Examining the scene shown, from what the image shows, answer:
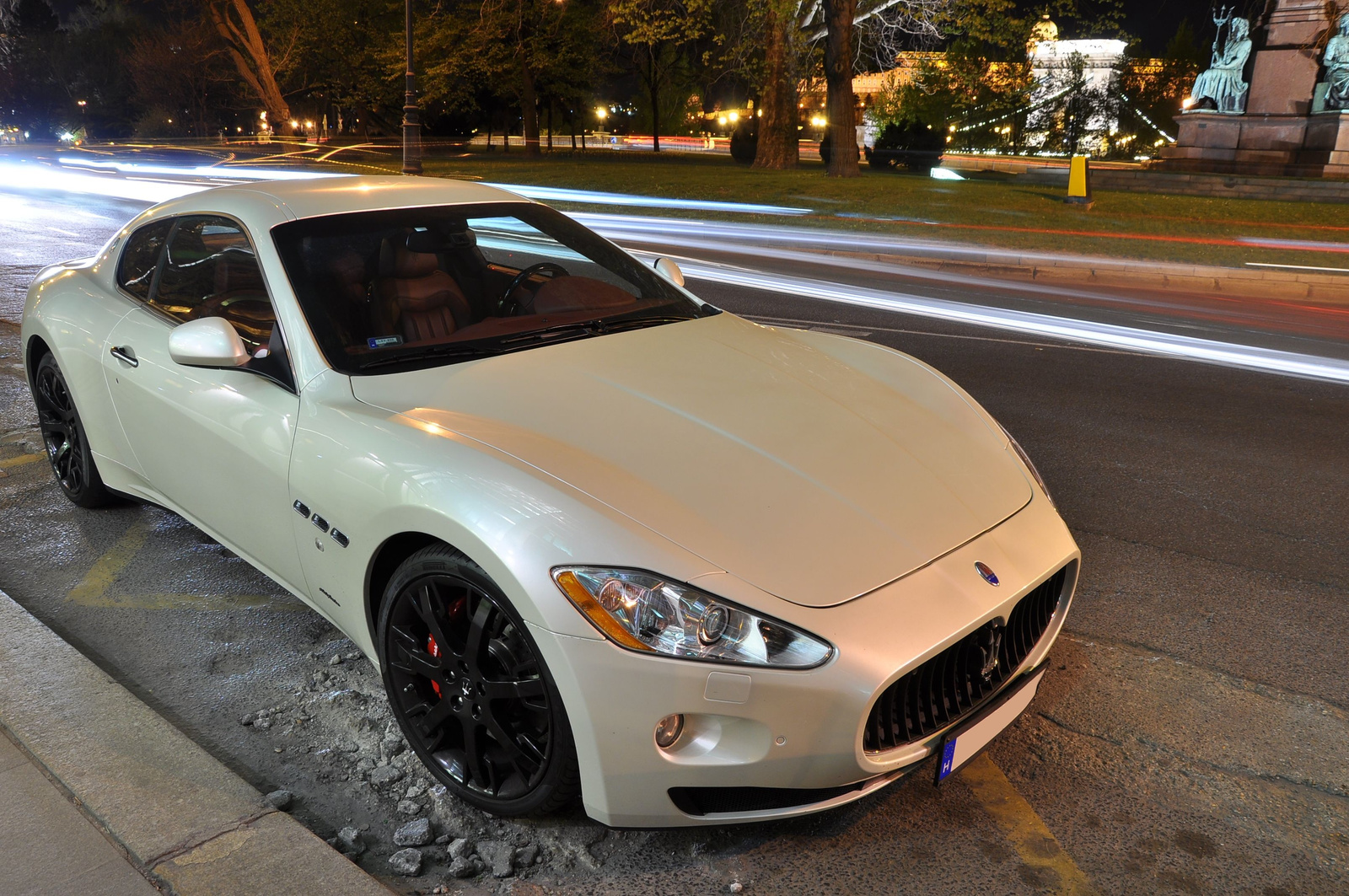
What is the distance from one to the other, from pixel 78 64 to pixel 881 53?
91.6 meters

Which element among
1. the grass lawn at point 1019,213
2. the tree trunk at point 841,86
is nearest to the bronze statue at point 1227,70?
the grass lawn at point 1019,213

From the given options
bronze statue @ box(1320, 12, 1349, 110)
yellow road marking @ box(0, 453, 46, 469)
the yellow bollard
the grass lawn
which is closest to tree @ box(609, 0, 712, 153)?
the grass lawn

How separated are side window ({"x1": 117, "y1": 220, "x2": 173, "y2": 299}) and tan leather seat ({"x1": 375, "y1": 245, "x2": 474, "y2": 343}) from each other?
124 cm

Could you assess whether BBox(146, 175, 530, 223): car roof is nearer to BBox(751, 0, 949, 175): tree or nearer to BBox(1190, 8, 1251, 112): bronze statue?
BBox(751, 0, 949, 175): tree

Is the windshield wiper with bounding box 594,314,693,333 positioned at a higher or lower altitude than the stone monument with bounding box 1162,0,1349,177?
lower

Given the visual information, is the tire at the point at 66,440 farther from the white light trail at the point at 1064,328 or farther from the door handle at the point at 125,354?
the white light trail at the point at 1064,328

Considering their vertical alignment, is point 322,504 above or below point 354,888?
above

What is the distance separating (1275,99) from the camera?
27.0 metres

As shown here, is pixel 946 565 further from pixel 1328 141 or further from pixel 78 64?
pixel 78 64

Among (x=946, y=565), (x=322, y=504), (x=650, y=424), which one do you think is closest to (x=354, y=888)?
(x=322, y=504)

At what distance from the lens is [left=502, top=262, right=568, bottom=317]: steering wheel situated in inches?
146

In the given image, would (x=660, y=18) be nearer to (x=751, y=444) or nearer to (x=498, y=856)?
(x=751, y=444)

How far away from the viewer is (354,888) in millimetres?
2334

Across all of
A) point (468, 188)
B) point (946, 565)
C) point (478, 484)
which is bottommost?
point (946, 565)
